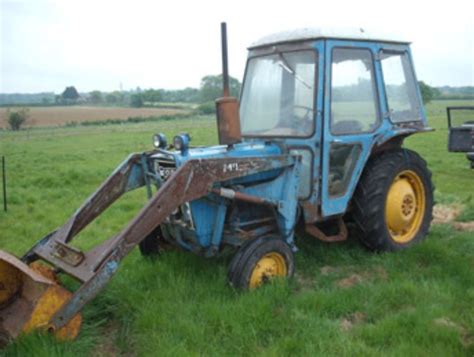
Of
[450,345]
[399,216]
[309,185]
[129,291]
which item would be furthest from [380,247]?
[129,291]

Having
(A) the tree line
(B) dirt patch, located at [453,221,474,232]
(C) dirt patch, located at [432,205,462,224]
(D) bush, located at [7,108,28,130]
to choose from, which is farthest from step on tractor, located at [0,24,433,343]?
(A) the tree line

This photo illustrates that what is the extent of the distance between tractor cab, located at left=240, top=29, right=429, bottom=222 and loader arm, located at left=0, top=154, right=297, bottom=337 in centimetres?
38

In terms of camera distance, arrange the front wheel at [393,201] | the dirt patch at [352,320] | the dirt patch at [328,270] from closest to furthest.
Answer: the dirt patch at [352,320]
the dirt patch at [328,270]
the front wheel at [393,201]

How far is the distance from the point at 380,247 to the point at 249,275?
1744 mm

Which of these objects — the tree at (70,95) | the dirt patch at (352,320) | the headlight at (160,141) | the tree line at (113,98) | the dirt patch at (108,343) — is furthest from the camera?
the tree at (70,95)

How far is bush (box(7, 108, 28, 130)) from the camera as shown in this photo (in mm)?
46656

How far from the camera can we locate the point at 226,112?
4.17 m

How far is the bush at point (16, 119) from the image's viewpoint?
153ft

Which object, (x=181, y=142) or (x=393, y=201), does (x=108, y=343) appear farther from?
(x=393, y=201)

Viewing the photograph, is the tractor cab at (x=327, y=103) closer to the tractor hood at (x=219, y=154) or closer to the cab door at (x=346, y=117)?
the cab door at (x=346, y=117)

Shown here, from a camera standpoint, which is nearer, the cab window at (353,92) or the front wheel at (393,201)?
the cab window at (353,92)

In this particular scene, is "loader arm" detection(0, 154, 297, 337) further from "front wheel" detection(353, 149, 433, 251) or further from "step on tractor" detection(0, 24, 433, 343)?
"front wheel" detection(353, 149, 433, 251)

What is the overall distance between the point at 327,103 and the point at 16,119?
155 feet

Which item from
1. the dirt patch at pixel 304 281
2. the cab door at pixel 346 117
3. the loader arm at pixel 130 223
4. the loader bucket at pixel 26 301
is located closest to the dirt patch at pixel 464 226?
the cab door at pixel 346 117
